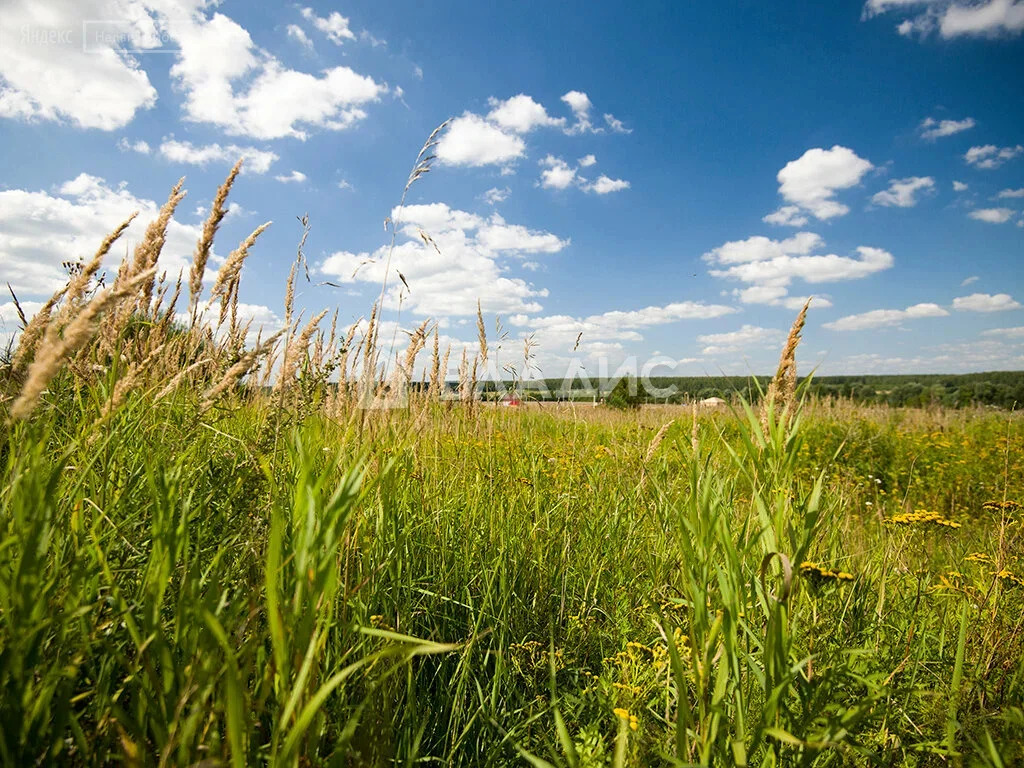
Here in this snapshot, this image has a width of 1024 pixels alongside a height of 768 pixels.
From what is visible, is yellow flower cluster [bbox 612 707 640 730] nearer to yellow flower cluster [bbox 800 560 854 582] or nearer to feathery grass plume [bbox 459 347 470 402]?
yellow flower cluster [bbox 800 560 854 582]

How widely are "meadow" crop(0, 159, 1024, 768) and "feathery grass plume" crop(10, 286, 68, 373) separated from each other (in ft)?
0.03

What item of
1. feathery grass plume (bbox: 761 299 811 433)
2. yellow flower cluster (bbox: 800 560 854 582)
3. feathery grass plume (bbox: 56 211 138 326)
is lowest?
yellow flower cluster (bbox: 800 560 854 582)

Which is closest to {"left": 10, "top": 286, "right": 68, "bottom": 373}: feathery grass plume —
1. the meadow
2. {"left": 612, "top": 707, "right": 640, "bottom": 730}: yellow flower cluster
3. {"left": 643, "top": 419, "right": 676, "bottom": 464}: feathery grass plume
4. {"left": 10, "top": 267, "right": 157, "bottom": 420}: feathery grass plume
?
the meadow

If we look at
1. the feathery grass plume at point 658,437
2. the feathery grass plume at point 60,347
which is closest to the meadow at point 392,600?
the feathery grass plume at point 60,347

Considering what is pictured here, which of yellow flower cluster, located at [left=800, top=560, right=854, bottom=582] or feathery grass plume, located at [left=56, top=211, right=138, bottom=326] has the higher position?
feathery grass plume, located at [left=56, top=211, right=138, bottom=326]

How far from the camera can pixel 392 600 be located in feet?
5.41

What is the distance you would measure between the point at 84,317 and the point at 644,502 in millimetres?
2421

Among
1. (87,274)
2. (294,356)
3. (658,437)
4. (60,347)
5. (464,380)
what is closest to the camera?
(60,347)

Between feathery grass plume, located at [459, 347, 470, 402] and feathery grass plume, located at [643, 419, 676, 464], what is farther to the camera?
feathery grass plume, located at [459, 347, 470, 402]

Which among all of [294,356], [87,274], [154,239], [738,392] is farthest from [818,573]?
[154,239]

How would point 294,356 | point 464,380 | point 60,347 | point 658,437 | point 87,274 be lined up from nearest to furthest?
point 60,347 < point 87,274 < point 294,356 < point 658,437 < point 464,380

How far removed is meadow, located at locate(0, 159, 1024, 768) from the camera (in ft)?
2.77

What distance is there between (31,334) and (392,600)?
123cm

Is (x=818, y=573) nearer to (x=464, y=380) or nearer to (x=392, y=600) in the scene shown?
(x=392, y=600)
